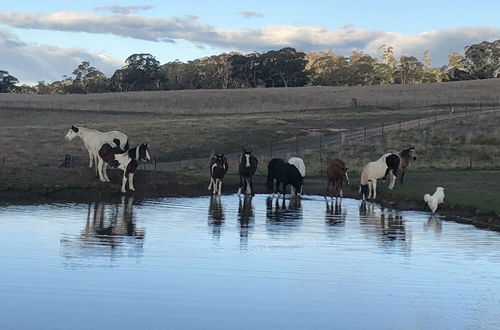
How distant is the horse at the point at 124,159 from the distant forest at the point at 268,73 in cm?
10628

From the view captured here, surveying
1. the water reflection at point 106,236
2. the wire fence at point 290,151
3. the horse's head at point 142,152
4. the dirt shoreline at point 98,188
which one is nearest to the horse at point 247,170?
the dirt shoreline at point 98,188

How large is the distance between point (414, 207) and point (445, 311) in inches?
609

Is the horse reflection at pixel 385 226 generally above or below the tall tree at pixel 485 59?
below

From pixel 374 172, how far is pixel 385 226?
7.76m

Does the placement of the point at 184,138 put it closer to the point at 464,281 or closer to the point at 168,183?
the point at 168,183

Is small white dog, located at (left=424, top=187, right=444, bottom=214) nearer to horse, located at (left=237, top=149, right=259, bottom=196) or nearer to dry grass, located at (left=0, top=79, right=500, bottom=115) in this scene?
horse, located at (left=237, top=149, right=259, bottom=196)

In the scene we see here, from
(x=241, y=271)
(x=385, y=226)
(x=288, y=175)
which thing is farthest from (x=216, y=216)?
(x=241, y=271)

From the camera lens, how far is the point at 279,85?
139 m

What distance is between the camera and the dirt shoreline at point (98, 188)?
26.9m

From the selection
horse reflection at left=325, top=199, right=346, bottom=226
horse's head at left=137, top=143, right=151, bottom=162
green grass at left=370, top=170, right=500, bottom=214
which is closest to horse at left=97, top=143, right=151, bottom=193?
horse's head at left=137, top=143, right=151, bottom=162

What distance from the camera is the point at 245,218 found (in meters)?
22.6

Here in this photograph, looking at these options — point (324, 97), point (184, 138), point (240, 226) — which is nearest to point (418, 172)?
point (240, 226)

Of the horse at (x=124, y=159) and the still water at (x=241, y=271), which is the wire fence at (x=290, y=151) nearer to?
the horse at (x=124, y=159)

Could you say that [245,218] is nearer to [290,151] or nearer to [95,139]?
[95,139]
